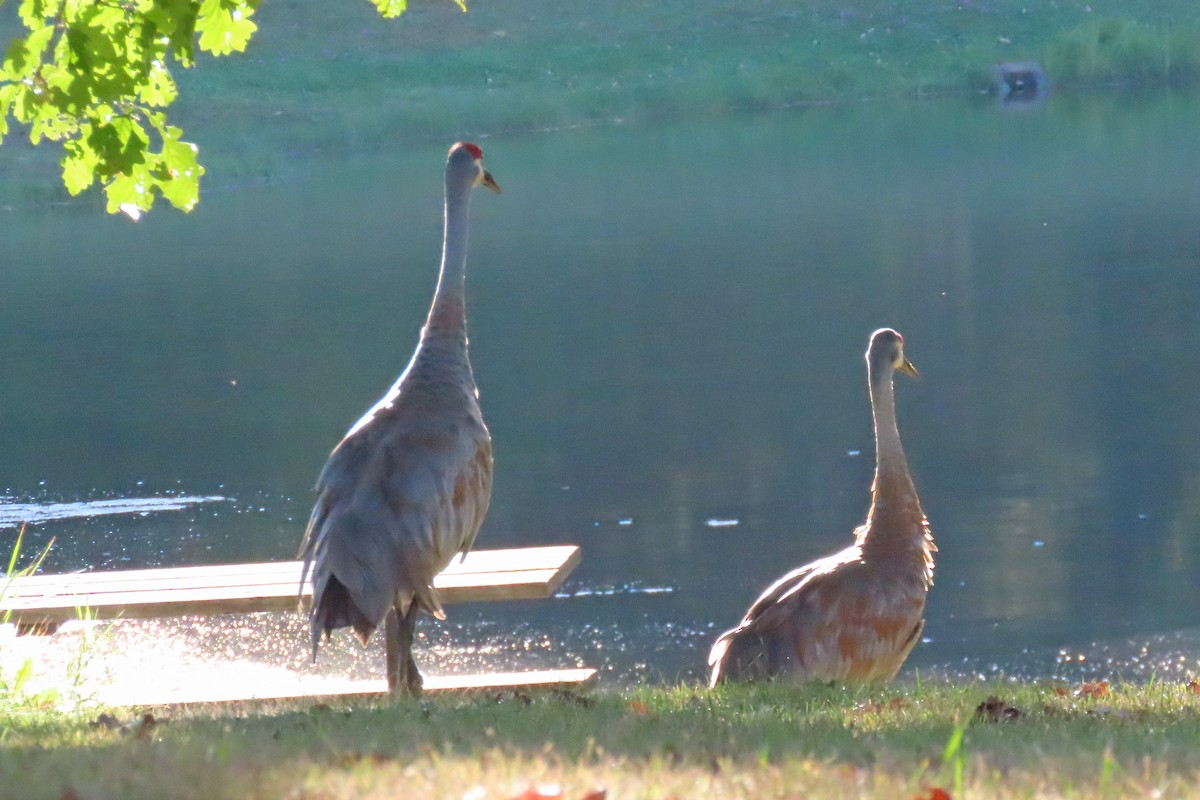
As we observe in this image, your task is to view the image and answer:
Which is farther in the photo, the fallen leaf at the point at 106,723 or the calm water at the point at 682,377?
the calm water at the point at 682,377

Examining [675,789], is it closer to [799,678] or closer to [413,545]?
[413,545]

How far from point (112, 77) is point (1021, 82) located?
42.9m

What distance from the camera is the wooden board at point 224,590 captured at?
26.5 feet

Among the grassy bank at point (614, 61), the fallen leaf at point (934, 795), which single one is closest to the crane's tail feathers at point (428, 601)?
the fallen leaf at point (934, 795)

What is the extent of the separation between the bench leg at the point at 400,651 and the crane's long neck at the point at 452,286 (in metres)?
1.20

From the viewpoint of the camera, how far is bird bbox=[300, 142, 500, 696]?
7.05m

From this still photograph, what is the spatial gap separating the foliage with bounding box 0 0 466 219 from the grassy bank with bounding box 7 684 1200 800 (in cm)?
241

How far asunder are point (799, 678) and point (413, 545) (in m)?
1.73

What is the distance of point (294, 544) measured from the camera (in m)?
13.2

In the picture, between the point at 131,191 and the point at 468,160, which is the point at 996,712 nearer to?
the point at 468,160

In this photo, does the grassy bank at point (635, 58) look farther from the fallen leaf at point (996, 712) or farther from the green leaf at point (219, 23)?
the fallen leaf at point (996, 712)

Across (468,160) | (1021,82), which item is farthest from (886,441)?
(1021,82)

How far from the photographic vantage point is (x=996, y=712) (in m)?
6.14

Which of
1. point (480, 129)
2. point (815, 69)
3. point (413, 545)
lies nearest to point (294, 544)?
point (413, 545)
